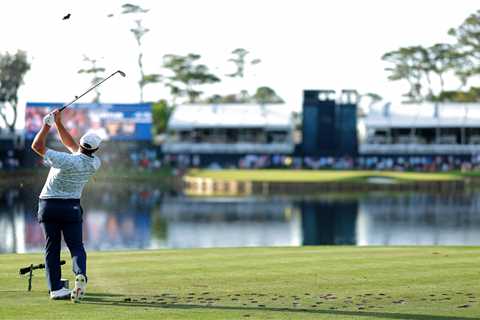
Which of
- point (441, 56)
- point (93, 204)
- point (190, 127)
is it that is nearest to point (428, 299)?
point (93, 204)

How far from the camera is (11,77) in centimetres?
8394

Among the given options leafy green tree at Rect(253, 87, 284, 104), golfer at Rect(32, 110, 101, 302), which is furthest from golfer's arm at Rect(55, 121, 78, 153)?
leafy green tree at Rect(253, 87, 284, 104)

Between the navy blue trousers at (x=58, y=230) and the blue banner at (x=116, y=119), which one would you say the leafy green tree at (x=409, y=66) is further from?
the navy blue trousers at (x=58, y=230)

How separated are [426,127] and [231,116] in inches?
650

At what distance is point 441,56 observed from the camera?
10325 cm

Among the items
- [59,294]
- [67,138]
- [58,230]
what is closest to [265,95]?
[67,138]

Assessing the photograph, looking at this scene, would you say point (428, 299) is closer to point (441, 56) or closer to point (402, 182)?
point (402, 182)

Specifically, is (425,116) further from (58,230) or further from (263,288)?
(58,230)

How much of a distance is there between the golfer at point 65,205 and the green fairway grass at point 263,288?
29 cm

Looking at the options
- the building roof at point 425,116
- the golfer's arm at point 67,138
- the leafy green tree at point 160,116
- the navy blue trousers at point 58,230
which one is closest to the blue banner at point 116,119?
the leafy green tree at point 160,116

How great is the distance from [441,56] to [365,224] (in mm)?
67310

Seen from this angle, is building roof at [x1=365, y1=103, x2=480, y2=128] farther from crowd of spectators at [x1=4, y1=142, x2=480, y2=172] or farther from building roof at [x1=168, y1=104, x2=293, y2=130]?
building roof at [x1=168, y1=104, x2=293, y2=130]

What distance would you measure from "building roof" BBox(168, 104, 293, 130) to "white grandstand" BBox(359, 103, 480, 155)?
23.9ft

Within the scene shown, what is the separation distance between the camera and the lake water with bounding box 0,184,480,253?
3158 centimetres
